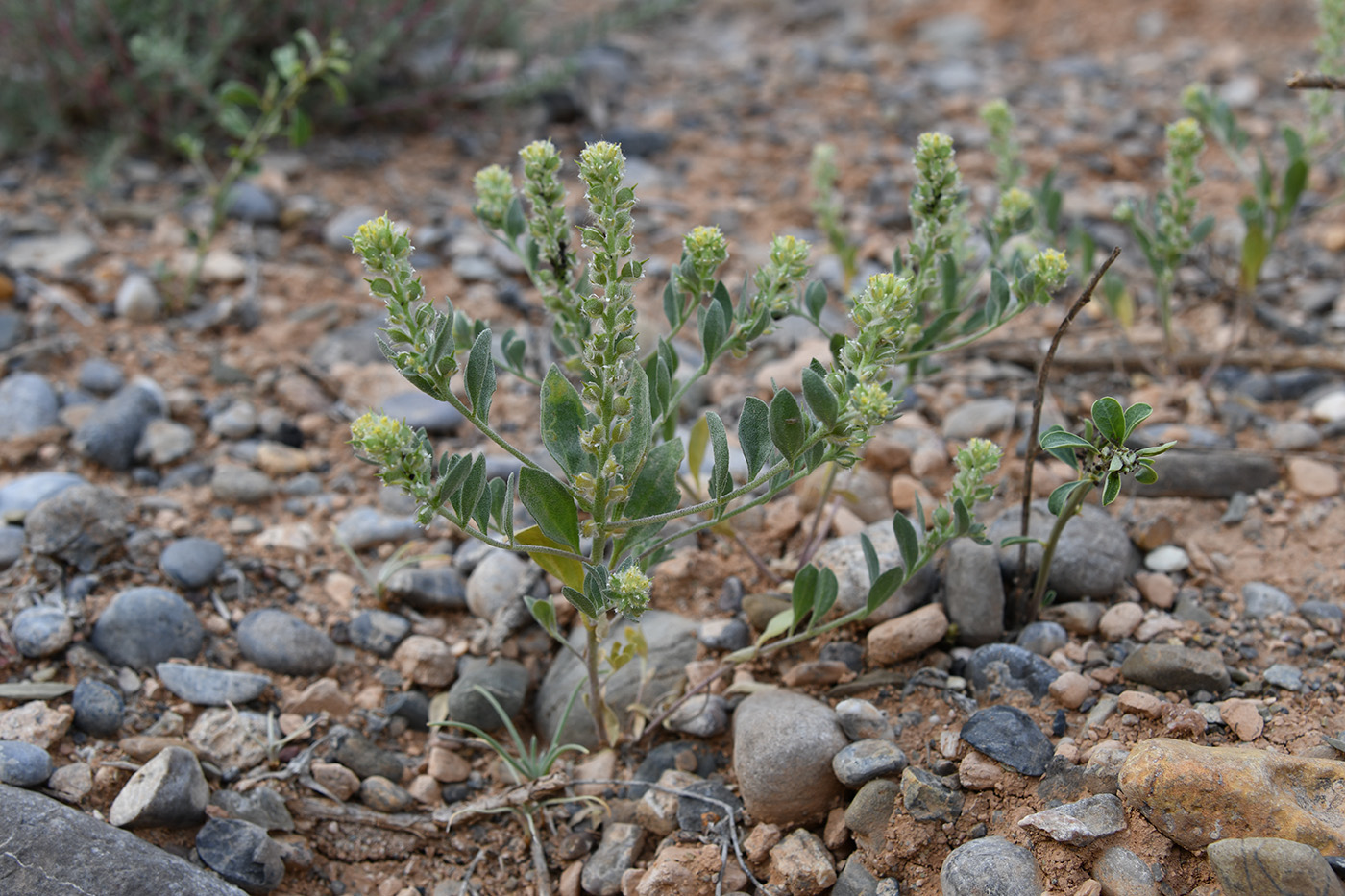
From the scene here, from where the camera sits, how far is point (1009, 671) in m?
2.24

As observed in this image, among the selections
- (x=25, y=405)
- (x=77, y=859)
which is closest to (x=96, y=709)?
(x=77, y=859)

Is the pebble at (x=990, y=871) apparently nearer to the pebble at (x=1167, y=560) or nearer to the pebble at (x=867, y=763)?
the pebble at (x=867, y=763)

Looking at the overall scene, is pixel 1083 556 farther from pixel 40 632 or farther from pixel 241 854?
pixel 40 632

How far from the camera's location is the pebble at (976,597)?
2336 millimetres

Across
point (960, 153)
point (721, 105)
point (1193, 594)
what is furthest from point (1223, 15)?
point (1193, 594)

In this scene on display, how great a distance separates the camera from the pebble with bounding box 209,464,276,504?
295cm

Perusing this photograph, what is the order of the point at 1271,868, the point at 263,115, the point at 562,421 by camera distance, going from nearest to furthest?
the point at 1271,868 → the point at 562,421 → the point at 263,115

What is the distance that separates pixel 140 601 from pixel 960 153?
3.79 m

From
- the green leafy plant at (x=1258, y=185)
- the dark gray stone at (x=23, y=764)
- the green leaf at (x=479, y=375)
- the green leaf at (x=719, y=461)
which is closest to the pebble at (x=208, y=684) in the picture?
the dark gray stone at (x=23, y=764)

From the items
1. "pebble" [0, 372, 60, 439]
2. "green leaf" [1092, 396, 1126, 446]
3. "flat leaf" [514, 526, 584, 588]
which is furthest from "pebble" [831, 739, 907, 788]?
"pebble" [0, 372, 60, 439]

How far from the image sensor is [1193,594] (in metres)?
2.44

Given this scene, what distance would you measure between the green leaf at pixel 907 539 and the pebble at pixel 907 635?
24 centimetres

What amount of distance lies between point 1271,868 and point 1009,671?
25.8 inches

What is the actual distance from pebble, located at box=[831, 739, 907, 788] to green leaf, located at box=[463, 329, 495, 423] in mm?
995
